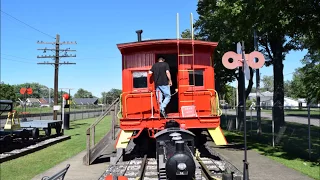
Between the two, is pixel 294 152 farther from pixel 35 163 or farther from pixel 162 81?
pixel 35 163

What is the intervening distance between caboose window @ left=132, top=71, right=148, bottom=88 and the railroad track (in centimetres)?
225

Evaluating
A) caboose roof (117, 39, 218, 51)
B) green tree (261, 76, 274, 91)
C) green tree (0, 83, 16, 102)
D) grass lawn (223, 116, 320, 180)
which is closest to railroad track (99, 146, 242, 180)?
grass lawn (223, 116, 320, 180)

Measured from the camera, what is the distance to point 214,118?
31.6 ft

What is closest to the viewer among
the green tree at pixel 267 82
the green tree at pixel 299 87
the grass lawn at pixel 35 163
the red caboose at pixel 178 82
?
the grass lawn at pixel 35 163

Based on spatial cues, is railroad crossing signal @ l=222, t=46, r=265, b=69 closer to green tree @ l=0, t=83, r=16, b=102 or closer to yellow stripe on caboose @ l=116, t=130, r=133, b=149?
yellow stripe on caboose @ l=116, t=130, r=133, b=149

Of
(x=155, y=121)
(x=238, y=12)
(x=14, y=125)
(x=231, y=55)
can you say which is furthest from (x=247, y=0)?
(x=14, y=125)

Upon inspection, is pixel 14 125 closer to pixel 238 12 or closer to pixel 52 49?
pixel 238 12

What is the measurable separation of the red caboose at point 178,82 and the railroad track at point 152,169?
79 cm

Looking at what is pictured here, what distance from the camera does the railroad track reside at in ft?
25.2

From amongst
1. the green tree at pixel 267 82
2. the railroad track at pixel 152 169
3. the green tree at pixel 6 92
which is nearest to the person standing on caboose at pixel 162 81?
the railroad track at pixel 152 169

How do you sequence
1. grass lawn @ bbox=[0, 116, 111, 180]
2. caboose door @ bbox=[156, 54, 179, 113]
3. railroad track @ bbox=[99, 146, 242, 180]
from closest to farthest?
railroad track @ bbox=[99, 146, 242, 180]
grass lawn @ bbox=[0, 116, 111, 180]
caboose door @ bbox=[156, 54, 179, 113]

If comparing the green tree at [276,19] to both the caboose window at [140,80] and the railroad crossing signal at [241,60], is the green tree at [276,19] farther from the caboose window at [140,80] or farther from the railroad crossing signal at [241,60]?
the railroad crossing signal at [241,60]

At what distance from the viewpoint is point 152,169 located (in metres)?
8.81

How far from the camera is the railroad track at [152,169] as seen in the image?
302 inches
